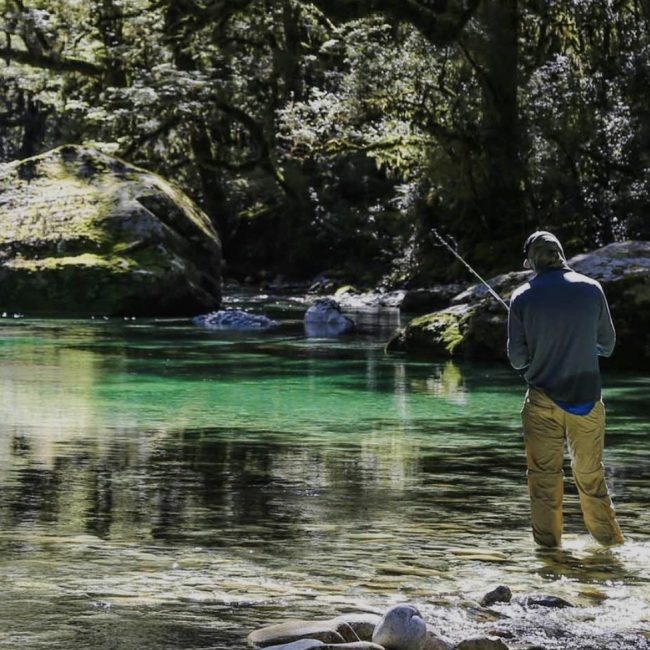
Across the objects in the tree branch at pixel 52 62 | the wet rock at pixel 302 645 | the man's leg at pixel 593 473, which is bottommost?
the wet rock at pixel 302 645

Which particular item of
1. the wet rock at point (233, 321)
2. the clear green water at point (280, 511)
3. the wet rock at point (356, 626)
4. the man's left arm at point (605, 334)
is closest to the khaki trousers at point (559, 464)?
the clear green water at point (280, 511)

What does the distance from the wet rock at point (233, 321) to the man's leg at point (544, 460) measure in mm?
16638

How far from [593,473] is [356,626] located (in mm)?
2477

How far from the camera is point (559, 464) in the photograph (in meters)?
7.47

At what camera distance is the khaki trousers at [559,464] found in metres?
7.39

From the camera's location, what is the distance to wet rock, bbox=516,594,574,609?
19.5 ft

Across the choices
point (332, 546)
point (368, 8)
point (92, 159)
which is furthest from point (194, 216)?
point (332, 546)

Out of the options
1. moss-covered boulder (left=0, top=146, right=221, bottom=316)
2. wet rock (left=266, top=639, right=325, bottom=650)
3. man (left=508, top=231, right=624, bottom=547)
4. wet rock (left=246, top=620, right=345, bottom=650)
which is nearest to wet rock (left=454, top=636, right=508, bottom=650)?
wet rock (left=246, top=620, right=345, bottom=650)

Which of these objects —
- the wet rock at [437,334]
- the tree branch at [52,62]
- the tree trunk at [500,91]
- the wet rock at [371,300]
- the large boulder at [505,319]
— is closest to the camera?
the large boulder at [505,319]

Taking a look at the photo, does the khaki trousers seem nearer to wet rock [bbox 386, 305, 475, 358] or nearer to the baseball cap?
the baseball cap

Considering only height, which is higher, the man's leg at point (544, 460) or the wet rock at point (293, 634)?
the man's leg at point (544, 460)

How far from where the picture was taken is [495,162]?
29797 mm

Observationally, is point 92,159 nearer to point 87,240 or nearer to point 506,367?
point 87,240

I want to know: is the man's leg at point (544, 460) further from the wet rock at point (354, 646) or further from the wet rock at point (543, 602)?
the wet rock at point (354, 646)
